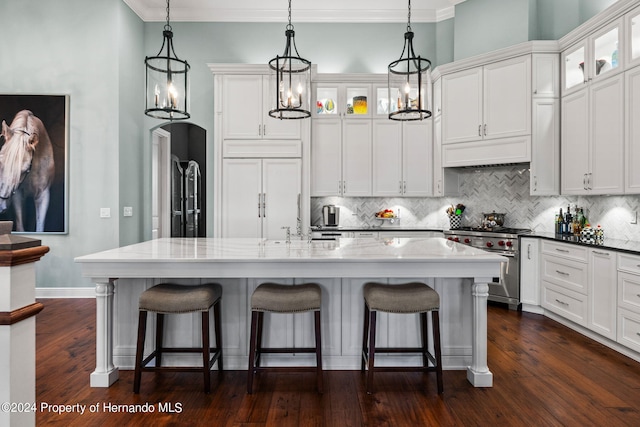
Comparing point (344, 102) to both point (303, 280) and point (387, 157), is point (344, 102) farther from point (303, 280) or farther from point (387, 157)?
point (303, 280)

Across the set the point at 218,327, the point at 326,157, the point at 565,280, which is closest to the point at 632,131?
the point at 565,280

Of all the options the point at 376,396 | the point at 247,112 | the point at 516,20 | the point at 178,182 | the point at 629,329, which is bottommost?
the point at 376,396

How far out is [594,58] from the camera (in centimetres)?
378

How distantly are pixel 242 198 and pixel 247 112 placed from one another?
1123 millimetres

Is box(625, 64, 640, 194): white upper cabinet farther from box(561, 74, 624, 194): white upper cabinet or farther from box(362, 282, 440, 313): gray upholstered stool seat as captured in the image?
box(362, 282, 440, 313): gray upholstered stool seat

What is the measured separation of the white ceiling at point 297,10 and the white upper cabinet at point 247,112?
1.16m

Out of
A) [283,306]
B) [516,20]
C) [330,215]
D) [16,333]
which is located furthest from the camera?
[330,215]

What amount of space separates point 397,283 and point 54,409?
233 centimetres

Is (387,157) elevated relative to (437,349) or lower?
elevated

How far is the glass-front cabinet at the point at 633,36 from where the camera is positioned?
3266 mm

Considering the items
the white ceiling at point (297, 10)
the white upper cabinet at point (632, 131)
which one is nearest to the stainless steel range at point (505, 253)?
the white upper cabinet at point (632, 131)

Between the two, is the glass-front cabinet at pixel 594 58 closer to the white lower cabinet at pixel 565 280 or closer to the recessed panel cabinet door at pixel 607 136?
the recessed panel cabinet door at pixel 607 136

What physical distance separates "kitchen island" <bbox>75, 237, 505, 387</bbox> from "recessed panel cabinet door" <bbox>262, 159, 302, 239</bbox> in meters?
1.80

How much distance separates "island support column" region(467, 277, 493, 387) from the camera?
2561 mm
